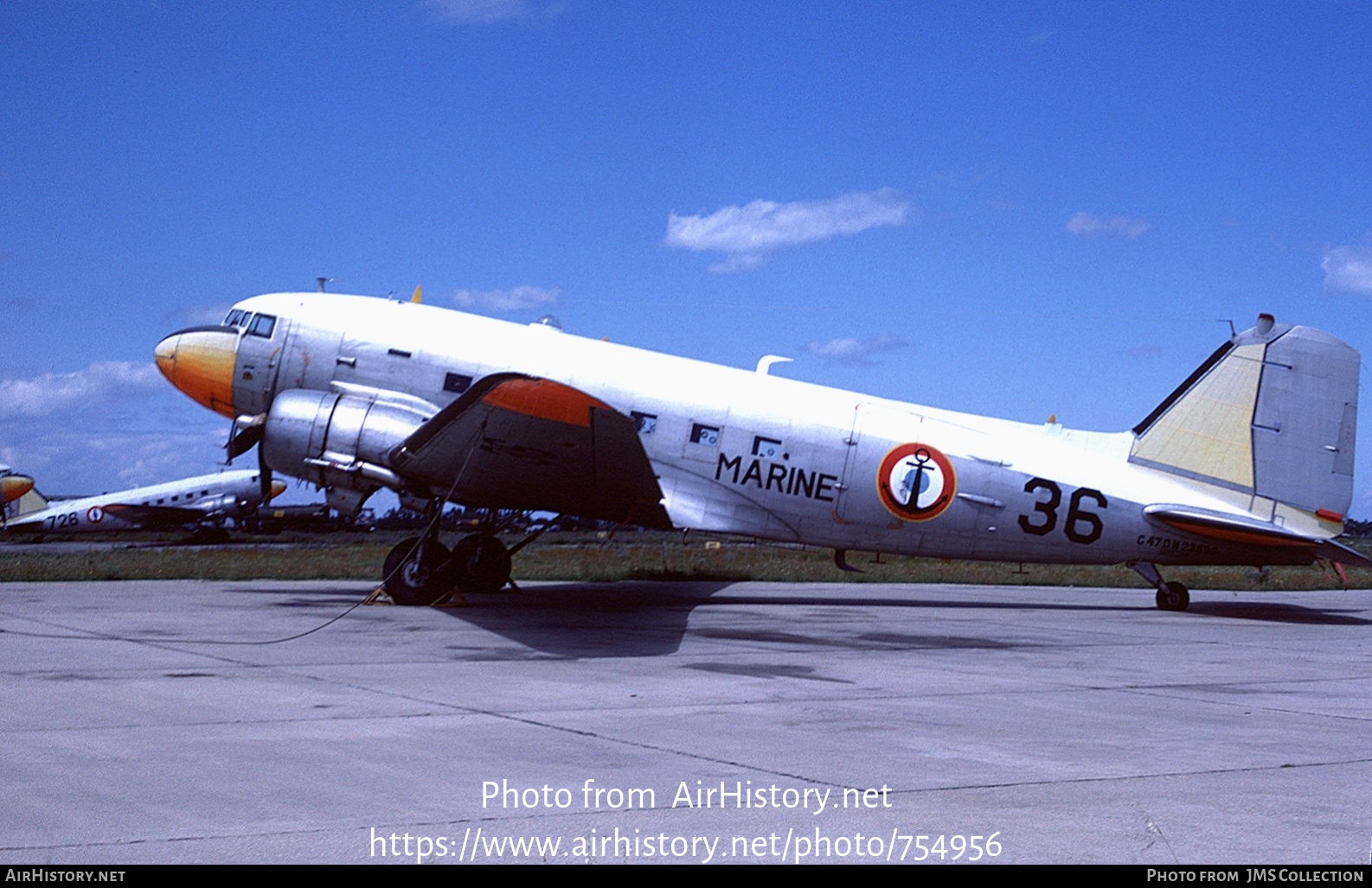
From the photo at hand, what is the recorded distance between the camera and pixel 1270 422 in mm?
18031

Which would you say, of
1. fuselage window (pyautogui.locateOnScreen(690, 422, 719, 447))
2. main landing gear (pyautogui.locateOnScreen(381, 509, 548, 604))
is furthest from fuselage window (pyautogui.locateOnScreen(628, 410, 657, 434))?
main landing gear (pyautogui.locateOnScreen(381, 509, 548, 604))

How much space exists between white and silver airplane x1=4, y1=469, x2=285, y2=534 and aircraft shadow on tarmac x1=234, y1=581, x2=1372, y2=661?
36.0m

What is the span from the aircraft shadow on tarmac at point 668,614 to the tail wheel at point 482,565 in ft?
1.14

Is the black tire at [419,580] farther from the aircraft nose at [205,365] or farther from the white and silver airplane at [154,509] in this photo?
the white and silver airplane at [154,509]

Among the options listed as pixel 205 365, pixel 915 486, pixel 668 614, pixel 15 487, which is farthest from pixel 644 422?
pixel 15 487

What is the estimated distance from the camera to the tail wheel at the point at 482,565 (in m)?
18.9

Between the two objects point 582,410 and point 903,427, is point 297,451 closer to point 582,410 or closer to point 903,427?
point 582,410

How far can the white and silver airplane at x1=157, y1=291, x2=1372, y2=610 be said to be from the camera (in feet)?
57.7

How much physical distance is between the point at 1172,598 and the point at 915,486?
5.02 metres

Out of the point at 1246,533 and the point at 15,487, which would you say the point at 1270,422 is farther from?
the point at 15,487

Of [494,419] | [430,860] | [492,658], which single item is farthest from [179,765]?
[494,419]

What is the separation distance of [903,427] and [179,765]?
42.7 ft

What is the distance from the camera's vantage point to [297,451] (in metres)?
16.5

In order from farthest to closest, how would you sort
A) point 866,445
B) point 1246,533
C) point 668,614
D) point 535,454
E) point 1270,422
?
point 1270,422
point 866,445
point 1246,533
point 668,614
point 535,454
